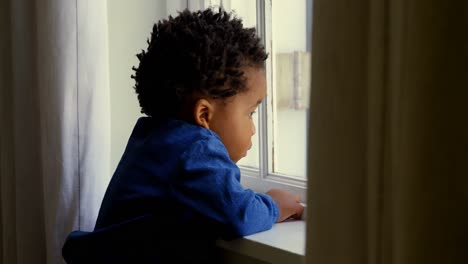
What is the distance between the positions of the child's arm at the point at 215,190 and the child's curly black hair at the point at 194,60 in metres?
0.09

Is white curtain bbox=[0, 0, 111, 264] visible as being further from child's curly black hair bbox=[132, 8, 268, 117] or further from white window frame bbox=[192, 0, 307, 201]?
white window frame bbox=[192, 0, 307, 201]

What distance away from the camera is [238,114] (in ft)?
3.11

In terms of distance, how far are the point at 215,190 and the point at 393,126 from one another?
1.34 feet

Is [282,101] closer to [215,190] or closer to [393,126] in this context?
[215,190]

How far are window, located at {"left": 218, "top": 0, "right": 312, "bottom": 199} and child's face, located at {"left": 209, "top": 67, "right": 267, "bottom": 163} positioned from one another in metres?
0.14

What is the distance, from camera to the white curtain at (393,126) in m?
0.45

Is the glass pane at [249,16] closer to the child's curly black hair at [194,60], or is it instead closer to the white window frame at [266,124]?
the white window frame at [266,124]

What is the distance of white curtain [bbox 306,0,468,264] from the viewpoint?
446 millimetres

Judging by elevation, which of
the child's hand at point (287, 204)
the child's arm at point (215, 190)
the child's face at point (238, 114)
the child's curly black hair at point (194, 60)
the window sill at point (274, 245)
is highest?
the child's curly black hair at point (194, 60)

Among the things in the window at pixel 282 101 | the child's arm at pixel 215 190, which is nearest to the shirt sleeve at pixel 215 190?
the child's arm at pixel 215 190

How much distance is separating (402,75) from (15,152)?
908 mm

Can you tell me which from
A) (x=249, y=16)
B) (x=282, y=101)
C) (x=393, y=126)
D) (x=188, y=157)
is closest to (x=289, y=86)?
(x=282, y=101)

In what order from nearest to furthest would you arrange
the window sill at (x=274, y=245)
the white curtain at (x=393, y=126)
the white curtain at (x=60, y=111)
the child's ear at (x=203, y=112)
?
the white curtain at (x=393, y=126), the window sill at (x=274, y=245), the child's ear at (x=203, y=112), the white curtain at (x=60, y=111)

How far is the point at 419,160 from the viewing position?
456mm
